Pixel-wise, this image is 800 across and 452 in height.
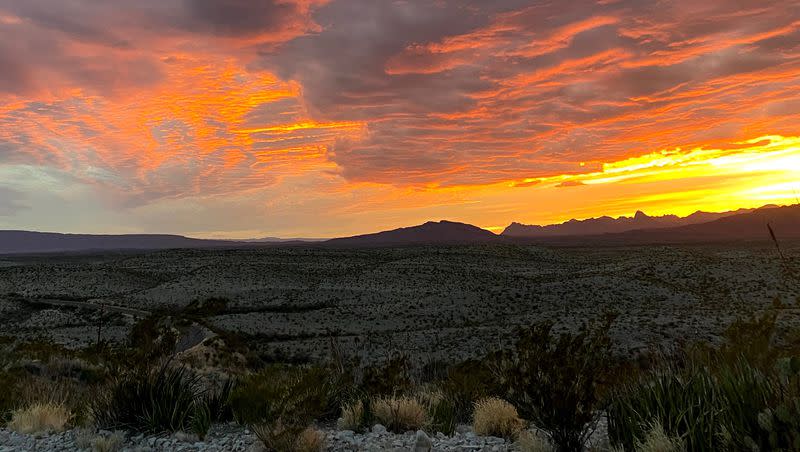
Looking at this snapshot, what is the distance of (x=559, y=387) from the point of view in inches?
270

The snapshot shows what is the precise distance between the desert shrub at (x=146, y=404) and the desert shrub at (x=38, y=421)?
51 centimetres

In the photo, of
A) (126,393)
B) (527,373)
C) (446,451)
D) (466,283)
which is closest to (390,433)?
(446,451)

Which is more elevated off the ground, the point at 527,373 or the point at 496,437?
the point at 527,373

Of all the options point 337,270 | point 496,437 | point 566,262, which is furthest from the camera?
point 566,262

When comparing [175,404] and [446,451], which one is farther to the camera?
[175,404]

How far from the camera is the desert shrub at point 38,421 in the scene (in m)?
8.59

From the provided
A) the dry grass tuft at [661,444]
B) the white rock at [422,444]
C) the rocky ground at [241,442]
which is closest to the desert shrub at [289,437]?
the rocky ground at [241,442]

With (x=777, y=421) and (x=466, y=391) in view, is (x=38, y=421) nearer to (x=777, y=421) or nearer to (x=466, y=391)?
(x=466, y=391)

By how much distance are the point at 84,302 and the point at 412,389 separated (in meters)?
58.8

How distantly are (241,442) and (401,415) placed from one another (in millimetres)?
2457

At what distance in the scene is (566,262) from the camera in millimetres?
Answer: 101062

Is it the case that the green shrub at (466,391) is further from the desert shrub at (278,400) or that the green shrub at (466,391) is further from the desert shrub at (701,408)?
the desert shrub at (701,408)

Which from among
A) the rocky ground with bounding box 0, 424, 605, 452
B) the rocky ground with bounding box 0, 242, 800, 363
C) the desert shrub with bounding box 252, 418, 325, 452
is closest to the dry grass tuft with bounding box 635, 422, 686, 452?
the rocky ground with bounding box 0, 424, 605, 452

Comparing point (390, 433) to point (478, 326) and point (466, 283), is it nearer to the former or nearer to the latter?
point (478, 326)
